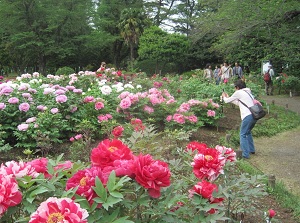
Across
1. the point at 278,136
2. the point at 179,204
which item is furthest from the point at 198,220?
the point at 278,136

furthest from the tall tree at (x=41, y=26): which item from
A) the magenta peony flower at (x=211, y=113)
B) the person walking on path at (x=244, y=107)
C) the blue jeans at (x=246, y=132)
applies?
the blue jeans at (x=246, y=132)

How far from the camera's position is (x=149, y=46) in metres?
32.2

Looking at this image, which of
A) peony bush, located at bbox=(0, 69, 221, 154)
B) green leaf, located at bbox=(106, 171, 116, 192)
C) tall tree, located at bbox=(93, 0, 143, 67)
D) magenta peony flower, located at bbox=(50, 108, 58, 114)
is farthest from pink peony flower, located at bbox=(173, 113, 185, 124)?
tall tree, located at bbox=(93, 0, 143, 67)

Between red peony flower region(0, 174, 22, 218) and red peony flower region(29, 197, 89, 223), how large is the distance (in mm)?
175

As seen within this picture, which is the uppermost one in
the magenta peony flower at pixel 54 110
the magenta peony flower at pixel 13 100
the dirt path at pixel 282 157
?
the magenta peony flower at pixel 13 100

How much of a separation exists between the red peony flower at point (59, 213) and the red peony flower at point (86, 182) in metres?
0.19

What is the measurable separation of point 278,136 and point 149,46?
24557mm

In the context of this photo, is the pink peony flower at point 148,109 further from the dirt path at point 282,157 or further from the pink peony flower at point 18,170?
the pink peony flower at point 18,170

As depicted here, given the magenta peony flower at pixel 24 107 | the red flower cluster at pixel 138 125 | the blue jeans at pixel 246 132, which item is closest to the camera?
the red flower cluster at pixel 138 125

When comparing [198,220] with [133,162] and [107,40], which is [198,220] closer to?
[133,162]

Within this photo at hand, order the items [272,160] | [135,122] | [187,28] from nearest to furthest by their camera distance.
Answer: [135,122] → [272,160] → [187,28]

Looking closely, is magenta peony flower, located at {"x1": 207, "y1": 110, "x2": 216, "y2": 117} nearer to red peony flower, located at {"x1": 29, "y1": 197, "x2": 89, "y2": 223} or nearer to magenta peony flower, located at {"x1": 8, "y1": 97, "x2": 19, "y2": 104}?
magenta peony flower, located at {"x1": 8, "y1": 97, "x2": 19, "y2": 104}

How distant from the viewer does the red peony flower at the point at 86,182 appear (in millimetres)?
1485

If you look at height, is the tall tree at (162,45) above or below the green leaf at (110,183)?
above
